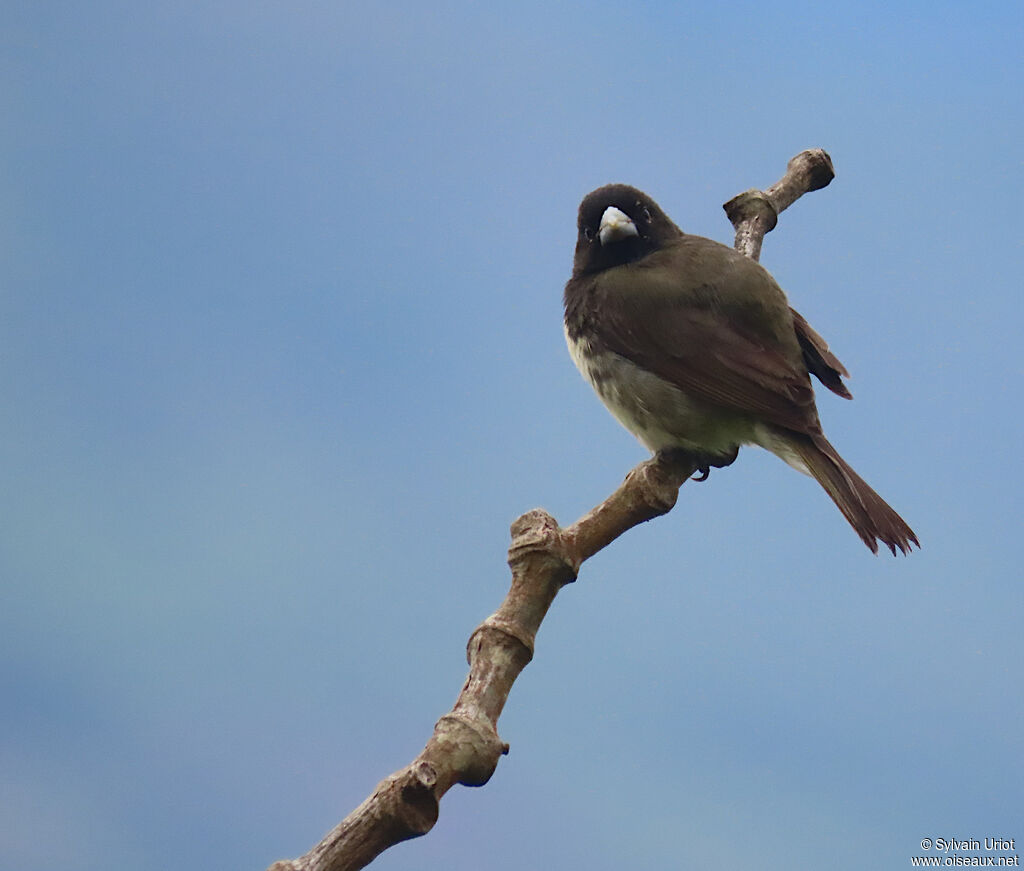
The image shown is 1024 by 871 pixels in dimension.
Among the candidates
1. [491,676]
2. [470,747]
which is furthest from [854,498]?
[470,747]

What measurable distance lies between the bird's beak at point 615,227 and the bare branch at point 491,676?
1244mm

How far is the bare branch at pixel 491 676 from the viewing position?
2.06 metres

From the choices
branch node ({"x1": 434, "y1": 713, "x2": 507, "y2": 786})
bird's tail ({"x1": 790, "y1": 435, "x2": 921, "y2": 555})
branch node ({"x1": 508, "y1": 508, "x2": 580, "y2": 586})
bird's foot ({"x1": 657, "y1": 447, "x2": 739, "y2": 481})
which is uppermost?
bird's foot ({"x1": 657, "y1": 447, "x2": 739, "y2": 481})

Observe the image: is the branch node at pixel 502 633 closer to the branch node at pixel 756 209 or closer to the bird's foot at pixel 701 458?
the bird's foot at pixel 701 458

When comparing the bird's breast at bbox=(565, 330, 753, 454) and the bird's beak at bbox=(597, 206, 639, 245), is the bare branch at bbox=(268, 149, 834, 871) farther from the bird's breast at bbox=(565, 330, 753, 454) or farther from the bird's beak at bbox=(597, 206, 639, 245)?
the bird's beak at bbox=(597, 206, 639, 245)

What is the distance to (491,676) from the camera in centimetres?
246

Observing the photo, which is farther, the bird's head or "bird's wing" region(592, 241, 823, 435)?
the bird's head

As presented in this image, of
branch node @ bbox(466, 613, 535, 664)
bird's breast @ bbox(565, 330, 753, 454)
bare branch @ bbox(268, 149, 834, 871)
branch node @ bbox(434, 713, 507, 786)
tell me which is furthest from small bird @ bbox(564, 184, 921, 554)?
branch node @ bbox(434, 713, 507, 786)

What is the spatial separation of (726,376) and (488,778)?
2.06 metres

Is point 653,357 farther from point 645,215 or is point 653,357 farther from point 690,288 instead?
point 645,215

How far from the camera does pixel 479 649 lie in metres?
2.52

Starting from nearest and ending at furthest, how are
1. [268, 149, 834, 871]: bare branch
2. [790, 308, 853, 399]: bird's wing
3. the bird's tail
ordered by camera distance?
1. [268, 149, 834, 871]: bare branch
2. the bird's tail
3. [790, 308, 853, 399]: bird's wing

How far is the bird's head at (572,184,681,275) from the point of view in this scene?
15.0 ft

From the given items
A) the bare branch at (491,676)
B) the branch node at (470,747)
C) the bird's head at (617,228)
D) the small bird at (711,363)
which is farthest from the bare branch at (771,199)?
the branch node at (470,747)
